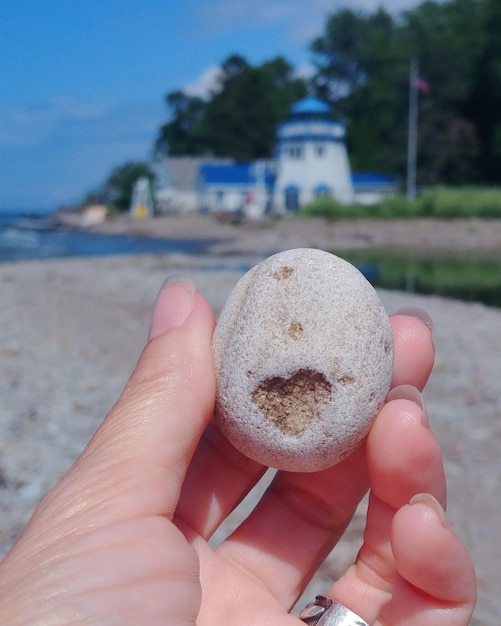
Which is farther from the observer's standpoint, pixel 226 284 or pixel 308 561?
pixel 226 284

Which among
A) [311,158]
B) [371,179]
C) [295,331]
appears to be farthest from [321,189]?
[295,331]

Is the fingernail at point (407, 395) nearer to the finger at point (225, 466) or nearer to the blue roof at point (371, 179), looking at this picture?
the finger at point (225, 466)

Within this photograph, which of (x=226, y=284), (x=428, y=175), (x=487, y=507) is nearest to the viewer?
(x=487, y=507)

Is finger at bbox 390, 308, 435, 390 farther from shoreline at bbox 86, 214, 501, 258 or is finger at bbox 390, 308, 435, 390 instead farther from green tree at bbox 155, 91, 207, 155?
green tree at bbox 155, 91, 207, 155

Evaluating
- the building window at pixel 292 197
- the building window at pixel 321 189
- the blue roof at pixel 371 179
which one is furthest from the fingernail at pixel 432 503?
the blue roof at pixel 371 179

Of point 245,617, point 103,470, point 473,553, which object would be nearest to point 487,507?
point 473,553

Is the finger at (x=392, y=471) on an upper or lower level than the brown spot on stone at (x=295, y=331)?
lower

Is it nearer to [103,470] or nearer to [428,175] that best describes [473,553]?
[103,470]
